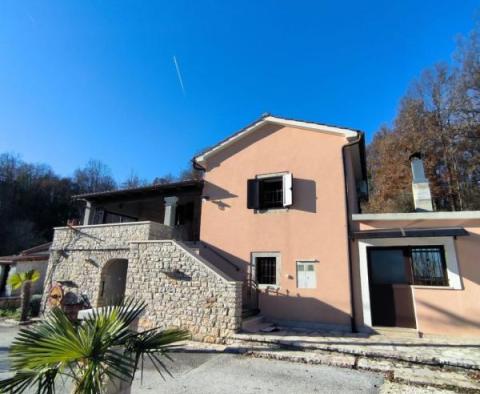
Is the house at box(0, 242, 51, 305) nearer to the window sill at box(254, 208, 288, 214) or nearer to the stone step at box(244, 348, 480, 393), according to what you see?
the window sill at box(254, 208, 288, 214)

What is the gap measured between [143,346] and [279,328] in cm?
700

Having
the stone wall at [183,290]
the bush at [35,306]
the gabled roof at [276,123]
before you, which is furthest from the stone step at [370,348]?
the bush at [35,306]

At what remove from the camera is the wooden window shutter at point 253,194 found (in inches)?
442

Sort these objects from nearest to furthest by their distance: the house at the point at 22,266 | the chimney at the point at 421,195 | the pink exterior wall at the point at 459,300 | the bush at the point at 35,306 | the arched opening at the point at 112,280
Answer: the pink exterior wall at the point at 459,300 < the chimney at the point at 421,195 < the arched opening at the point at 112,280 < the bush at the point at 35,306 < the house at the point at 22,266

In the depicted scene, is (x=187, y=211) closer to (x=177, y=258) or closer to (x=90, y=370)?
(x=177, y=258)

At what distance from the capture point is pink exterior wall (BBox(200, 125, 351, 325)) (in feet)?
31.3

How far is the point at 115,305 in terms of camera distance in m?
3.42

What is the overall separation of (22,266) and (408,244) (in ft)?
77.4

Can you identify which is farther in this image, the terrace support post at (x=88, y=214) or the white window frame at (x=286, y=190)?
the terrace support post at (x=88, y=214)

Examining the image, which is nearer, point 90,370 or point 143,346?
point 90,370

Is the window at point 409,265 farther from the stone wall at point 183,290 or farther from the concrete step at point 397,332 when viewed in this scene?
the stone wall at point 183,290

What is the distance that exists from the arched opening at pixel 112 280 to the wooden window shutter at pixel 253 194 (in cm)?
689

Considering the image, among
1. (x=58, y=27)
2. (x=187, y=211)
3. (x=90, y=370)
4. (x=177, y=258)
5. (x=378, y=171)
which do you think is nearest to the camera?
(x=90, y=370)

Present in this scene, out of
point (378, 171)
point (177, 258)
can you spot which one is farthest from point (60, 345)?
point (378, 171)
